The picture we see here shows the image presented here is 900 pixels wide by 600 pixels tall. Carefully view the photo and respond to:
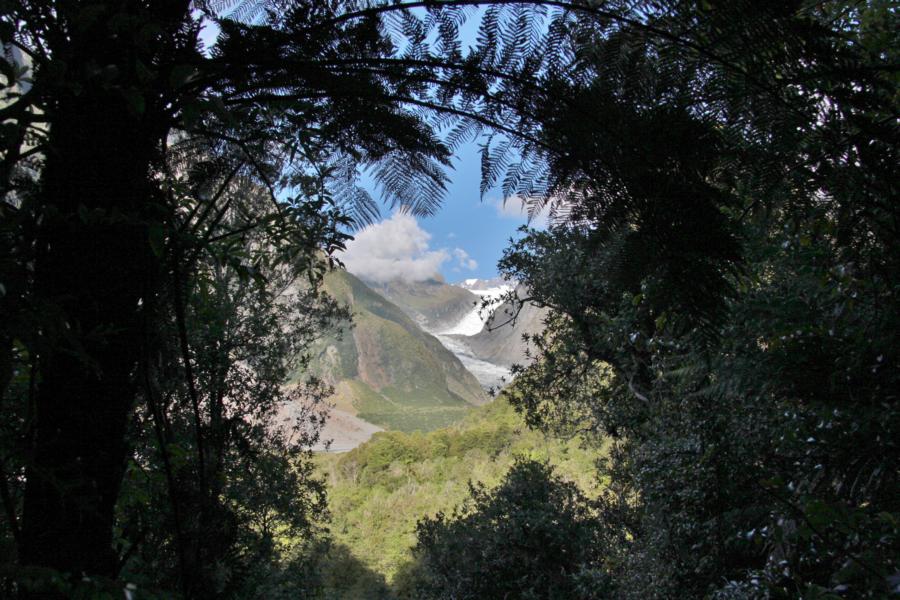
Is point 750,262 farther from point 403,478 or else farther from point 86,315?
point 403,478

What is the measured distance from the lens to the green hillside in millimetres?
12680

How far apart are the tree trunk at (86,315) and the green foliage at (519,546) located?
5694 mm

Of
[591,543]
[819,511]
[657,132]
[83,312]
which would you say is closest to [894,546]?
[819,511]

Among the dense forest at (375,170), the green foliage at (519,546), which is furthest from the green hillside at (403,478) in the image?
the dense forest at (375,170)

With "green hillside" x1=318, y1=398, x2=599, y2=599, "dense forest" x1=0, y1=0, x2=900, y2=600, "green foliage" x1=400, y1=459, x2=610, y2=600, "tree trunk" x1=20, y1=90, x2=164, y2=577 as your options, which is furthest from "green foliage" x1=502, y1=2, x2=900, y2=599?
"green hillside" x1=318, y1=398, x2=599, y2=599

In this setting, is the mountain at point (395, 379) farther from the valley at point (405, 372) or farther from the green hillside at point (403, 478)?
the green hillside at point (403, 478)

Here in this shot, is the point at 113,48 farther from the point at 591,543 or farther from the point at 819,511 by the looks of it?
the point at 591,543

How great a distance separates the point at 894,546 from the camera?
1.46 m

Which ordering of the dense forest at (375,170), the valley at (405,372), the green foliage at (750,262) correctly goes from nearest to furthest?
the dense forest at (375,170) → the green foliage at (750,262) → the valley at (405,372)

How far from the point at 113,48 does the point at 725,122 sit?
3.37 ft

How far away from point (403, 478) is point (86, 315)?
56.6 ft

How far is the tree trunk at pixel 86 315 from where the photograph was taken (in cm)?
75

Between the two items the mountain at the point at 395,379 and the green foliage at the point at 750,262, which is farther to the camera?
the mountain at the point at 395,379

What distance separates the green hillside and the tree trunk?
36.0 ft
